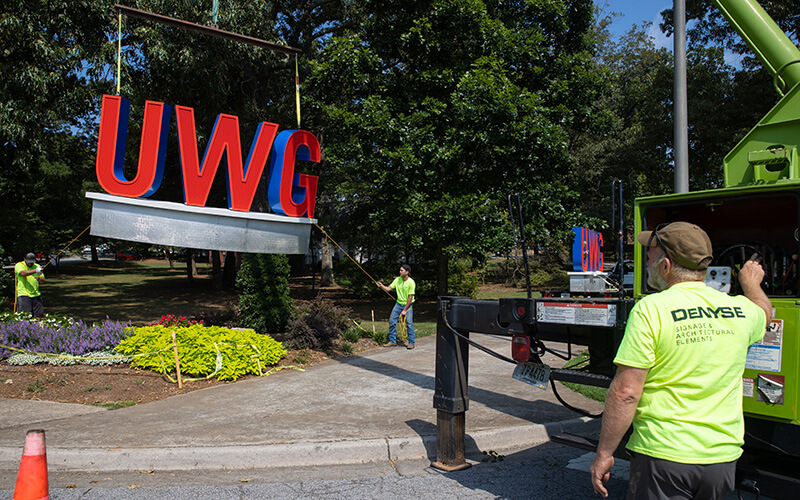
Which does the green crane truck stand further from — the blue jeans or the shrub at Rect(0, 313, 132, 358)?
the shrub at Rect(0, 313, 132, 358)

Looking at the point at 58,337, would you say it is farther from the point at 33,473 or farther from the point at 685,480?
the point at 685,480

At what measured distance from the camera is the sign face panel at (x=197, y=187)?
33.3 feet

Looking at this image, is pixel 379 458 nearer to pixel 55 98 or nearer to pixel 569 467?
pixel 569 467

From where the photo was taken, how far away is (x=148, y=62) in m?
16.7

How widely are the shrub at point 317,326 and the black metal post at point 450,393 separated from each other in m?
5.84

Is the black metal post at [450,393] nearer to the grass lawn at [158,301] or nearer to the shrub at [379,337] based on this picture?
the shrub at [379,337]

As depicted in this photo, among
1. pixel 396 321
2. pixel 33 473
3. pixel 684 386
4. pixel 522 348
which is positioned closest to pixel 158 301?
pixel 396 321

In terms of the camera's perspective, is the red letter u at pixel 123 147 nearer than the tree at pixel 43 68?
Yes

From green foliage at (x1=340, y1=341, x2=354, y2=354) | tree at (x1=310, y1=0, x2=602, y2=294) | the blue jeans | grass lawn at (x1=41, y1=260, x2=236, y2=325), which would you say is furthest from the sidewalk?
grass lawn at (x1=41, y1=260, x2=236, y2=325)

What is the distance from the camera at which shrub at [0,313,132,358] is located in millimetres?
9617

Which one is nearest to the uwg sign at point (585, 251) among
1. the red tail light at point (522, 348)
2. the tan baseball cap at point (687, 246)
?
the red tail light at point (522, 348)

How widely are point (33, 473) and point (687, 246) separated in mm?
3965

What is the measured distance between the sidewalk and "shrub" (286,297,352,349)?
1.95 m

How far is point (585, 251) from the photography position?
34.1 ft
